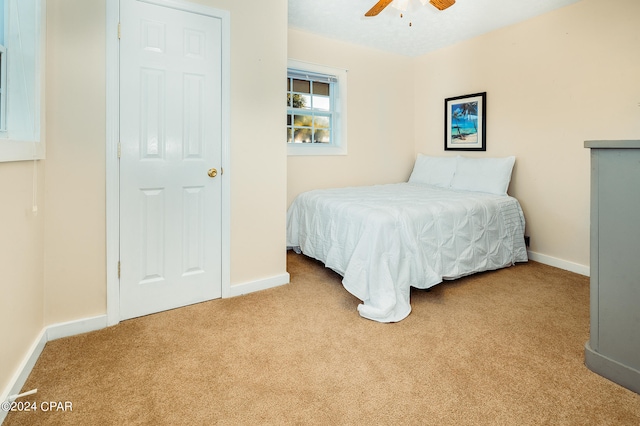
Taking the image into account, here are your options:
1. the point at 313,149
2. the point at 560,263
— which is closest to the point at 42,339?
the point at 313,149

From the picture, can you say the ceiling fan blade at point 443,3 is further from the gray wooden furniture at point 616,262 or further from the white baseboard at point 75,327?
the white baseboard at point 75,327

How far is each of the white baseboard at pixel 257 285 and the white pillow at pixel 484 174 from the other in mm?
2258

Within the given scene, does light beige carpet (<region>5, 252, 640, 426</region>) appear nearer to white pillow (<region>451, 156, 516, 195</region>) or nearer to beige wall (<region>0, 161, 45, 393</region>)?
beige wall (<region>0, 161, 45, 393</region>)

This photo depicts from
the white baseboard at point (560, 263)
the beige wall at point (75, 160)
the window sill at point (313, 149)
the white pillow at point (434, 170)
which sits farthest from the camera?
the white pillow at point (434, 170)

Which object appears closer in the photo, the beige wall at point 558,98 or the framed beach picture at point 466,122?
the beige wall at point 558,98

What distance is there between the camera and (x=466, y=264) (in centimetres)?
293

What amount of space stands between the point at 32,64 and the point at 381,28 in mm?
3231

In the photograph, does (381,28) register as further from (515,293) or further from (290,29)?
(515,293)

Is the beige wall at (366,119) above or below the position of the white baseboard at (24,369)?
above

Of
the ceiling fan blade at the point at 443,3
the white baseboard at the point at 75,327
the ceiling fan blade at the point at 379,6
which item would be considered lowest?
the white baseboard at the point at 75,327

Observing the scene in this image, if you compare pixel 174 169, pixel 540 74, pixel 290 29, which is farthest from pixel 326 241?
pixel 540 74

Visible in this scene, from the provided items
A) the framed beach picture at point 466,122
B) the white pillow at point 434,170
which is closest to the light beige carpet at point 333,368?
the white pillow at point 434,170

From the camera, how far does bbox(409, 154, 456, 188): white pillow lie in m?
4.15

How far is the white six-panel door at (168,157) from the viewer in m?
2.20
